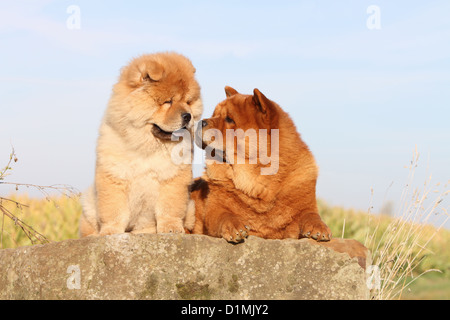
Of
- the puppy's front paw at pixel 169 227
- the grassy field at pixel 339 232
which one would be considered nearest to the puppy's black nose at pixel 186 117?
the puppy's front paw at pixel 169 227

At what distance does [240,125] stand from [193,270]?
111cm

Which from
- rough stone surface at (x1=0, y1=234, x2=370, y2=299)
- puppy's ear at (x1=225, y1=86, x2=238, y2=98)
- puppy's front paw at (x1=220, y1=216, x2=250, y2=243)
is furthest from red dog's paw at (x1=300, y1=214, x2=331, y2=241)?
puppy's ear at (x1=225, y1=86, x2=238, y2=98)

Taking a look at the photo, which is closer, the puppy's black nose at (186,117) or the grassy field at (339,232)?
the puppy's black nose at (186,117)

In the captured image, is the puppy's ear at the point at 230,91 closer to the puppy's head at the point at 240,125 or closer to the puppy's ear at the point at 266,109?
the puppy's head at the point at 240,125

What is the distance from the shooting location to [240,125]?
3.59 metres

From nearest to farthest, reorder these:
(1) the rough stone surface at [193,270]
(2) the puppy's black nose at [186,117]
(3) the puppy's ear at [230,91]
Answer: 1. (1) the rough stone surface at [193,270]
2. (2) the puppy's black nose at [186,117]
3. (3) the puppy's ear at [230,91]

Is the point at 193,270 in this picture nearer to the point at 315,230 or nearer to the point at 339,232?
the point at 315,230

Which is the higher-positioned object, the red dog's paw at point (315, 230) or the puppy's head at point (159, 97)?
the puppy's head at point (159, 97)

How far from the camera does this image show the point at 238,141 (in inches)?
142

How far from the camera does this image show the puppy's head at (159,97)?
136 inches

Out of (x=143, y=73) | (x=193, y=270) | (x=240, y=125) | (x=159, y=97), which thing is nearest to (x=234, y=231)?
(x=193, y=270)

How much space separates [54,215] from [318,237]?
15.2 ft

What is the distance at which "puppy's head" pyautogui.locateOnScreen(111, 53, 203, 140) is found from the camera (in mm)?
3457

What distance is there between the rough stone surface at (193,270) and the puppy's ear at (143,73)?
3.70ft
